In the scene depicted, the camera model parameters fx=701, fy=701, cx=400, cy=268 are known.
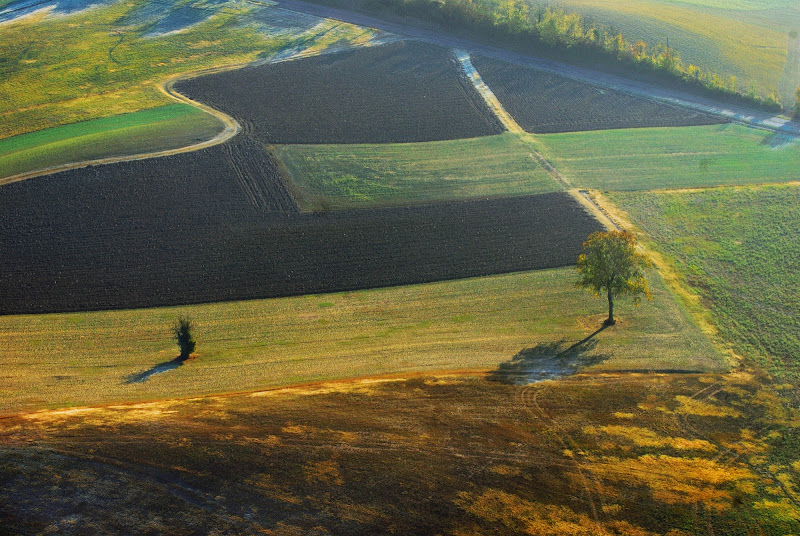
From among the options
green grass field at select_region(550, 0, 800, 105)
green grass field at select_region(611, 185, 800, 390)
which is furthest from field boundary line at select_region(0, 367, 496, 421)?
green grass field at select_region(550, 0, 800, 105)

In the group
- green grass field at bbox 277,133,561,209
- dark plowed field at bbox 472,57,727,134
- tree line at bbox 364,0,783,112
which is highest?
tree line at bbox 364,0,783,112

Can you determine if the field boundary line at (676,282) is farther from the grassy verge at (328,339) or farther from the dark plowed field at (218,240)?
the dark plowed field at (218,240)

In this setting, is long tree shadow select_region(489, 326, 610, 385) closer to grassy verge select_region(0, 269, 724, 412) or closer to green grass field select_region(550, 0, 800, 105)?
grassy verge select_region(0, 269, 724, 412)

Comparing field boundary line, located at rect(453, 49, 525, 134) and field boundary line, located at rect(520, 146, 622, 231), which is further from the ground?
field boundary line, located at rect(453, 49, 525, 134)

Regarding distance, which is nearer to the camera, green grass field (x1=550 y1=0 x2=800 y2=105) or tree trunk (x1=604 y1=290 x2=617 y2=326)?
tree trunk (x1=604 y1=290 x2=617 y2=326)

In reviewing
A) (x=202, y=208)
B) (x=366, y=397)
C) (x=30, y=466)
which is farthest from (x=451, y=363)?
(x=202, y=208)

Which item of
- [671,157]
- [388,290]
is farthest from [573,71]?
[388,290]

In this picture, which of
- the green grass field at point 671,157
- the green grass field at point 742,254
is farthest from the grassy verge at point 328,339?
the green grass field at point 671,157
